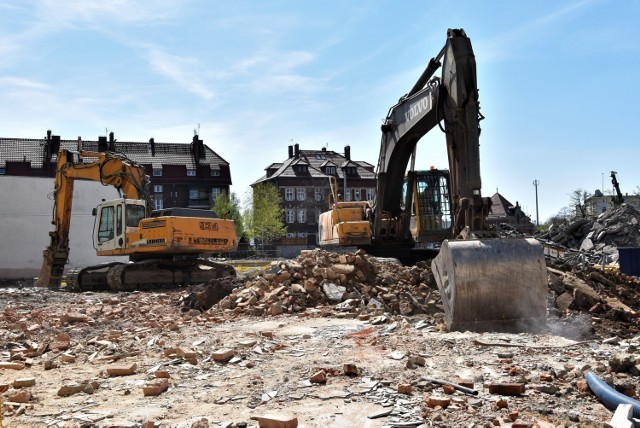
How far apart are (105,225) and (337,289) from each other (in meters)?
11.3

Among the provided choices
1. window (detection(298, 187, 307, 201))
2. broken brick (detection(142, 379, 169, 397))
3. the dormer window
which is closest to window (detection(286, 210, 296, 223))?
window (detection(298, 187, 307, 201))

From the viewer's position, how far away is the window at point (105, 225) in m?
20.2

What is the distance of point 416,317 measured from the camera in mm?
9875

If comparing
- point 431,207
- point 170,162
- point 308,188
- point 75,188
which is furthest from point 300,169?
Result: point 431,207

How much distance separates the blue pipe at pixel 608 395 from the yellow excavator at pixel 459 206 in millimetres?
2711

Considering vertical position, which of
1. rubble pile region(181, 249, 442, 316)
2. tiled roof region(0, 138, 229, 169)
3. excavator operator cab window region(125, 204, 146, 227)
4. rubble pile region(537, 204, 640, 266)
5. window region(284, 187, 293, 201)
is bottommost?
rubble pile region(181, 249, 442, 316)

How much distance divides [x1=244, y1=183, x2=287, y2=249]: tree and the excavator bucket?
5654 centimetres

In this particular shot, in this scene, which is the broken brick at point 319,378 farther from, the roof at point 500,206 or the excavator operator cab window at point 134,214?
the roof at point 500,206

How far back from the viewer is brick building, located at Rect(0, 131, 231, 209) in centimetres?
6166

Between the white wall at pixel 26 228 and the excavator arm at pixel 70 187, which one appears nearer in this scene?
the excavator arm at pixel 70 187

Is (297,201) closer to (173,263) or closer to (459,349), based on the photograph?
(173,263)

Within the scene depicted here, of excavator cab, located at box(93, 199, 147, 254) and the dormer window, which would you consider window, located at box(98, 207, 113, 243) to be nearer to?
excavator cab, located at box(93, 199, 147, 254)

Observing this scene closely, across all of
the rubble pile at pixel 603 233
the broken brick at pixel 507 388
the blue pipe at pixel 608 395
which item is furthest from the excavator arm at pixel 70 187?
the rubble pile at pixel 603 233

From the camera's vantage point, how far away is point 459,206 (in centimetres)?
909
